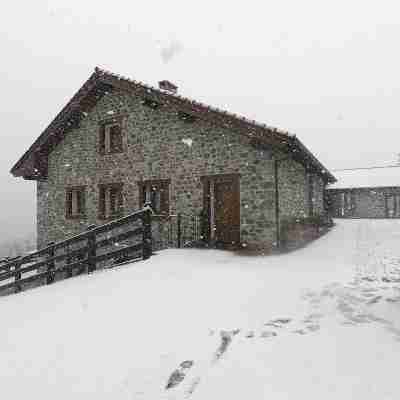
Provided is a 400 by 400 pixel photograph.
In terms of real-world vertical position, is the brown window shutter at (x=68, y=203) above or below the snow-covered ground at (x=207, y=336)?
above

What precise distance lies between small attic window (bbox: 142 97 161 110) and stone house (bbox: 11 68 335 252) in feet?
0.14

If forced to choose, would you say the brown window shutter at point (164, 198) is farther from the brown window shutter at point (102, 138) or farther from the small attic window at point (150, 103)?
the brown window shutter at point (102, 138)

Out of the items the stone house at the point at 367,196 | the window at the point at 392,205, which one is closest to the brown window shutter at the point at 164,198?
the stone house at the point at 367,196

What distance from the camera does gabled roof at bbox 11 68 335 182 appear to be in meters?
9.64

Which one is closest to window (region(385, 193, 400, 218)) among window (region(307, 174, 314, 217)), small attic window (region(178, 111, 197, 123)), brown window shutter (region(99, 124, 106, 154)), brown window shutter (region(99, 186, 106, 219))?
window (region(307, 174, 314, 217))

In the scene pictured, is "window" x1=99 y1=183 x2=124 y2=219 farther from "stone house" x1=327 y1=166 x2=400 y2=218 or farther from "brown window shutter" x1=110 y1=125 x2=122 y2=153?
"stone house" x1=327 y1=166 x2=400 y2=218

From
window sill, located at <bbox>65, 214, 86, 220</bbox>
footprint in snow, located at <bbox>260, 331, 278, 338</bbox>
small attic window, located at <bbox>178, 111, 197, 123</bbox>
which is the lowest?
footprint in snow, located at <bbox>260, 331, 278, 338</bbox>

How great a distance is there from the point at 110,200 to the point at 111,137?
2.64 meters

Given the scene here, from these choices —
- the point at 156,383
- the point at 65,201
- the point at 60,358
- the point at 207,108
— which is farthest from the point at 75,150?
the point at 156,383

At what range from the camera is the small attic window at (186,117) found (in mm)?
11429

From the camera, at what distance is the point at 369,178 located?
2845 cm

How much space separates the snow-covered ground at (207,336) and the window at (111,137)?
771 cm

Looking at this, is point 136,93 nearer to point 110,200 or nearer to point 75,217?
point 110,200

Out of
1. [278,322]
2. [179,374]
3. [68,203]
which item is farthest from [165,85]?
[179,374]
